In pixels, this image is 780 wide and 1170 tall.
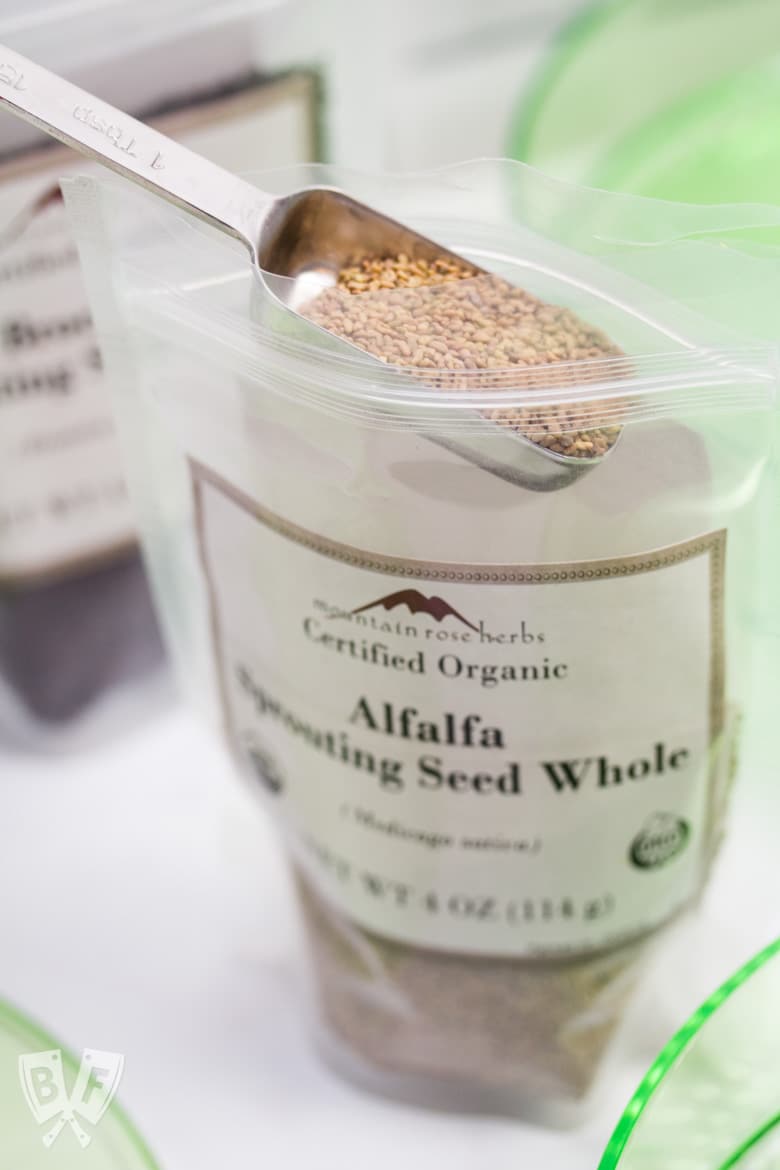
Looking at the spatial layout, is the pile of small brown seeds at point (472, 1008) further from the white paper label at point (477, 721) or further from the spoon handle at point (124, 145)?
the spoon handle at point (124, 145)

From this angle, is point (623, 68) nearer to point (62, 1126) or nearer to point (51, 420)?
point (51, 420)

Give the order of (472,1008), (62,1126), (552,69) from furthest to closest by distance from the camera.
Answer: (552,69) < (472,1008) < (62,1126)

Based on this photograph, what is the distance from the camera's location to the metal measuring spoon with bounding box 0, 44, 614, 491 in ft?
0.81

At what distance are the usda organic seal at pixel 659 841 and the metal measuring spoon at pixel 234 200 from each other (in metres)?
0.11

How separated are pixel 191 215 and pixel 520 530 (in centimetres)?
10

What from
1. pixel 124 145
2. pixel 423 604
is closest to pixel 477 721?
pixel 423 604

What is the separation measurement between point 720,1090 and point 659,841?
0.20ft

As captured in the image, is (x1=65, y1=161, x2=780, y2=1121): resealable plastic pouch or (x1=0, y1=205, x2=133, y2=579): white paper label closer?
(x1=65, y1=161, x2=780, y2=1121): resealable plastic pouch

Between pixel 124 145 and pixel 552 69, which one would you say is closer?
pixel 124 145

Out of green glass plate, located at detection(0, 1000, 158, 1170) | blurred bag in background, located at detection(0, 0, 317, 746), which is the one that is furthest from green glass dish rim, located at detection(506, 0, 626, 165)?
green glass plate, located at detection(0, 1000, 158, 1170)

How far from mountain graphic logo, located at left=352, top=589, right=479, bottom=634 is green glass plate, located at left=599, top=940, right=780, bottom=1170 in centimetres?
10

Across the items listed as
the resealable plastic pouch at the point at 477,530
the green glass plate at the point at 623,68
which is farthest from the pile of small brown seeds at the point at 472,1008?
A: the green glass plate at the point at 623,68

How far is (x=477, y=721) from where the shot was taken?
0.93 feet

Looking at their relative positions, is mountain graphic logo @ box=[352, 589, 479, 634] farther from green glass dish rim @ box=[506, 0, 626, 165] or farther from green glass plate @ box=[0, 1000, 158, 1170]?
green glass dish rim @ box=[506, 0, 626, 165]
